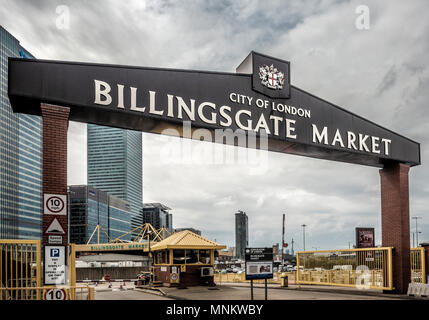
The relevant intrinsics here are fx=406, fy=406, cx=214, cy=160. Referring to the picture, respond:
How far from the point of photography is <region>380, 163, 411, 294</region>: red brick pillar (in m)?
19.0

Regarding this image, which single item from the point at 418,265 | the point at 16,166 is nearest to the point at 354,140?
the point at 418,265

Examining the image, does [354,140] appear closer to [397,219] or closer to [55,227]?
[397,219]

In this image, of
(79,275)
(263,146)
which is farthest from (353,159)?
(79,275)

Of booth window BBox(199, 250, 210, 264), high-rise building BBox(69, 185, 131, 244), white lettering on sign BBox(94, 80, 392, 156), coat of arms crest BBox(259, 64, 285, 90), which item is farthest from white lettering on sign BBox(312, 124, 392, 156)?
high-rise building BBox(69, 185, 131, 244)

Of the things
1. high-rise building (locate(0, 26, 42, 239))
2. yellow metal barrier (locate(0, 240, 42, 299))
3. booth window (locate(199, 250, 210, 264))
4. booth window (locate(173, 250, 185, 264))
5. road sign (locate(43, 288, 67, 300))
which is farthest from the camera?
high-rise building (locate(0, 26, 42, 239))

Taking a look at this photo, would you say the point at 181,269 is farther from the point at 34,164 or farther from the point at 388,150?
the point at 34,164

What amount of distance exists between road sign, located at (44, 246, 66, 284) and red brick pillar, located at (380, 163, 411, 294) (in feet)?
49.9

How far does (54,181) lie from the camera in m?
11.0

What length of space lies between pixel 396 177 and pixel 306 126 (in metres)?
6.55

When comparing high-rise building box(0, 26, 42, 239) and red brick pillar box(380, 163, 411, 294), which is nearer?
red brick pillar box(380, 163, 411, 294)

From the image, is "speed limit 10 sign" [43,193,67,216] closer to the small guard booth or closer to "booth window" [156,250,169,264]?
the small guard booth

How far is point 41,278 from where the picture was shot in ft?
34.8
